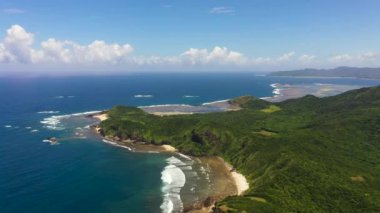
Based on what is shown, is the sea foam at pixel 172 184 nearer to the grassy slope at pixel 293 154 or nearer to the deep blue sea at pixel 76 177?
the deep blue sea at pixel 76 177

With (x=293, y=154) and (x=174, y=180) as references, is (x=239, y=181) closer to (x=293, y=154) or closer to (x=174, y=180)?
(x=293, y=154)

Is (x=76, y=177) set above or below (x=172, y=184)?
above

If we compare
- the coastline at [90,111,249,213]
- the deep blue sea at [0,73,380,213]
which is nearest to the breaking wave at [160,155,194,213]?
the deep blue sea at [0,73,380,213]

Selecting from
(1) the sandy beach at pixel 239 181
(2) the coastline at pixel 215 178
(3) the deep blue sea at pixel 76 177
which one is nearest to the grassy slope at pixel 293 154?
(1) the sandy beach at pixel 239 181

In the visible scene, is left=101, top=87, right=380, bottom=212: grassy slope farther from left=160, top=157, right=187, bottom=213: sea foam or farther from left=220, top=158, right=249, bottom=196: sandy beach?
left=160, top=157, right=187, bottom=213: sea foam

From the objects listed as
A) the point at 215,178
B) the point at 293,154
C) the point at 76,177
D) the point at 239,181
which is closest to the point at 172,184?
the point at 215,178
